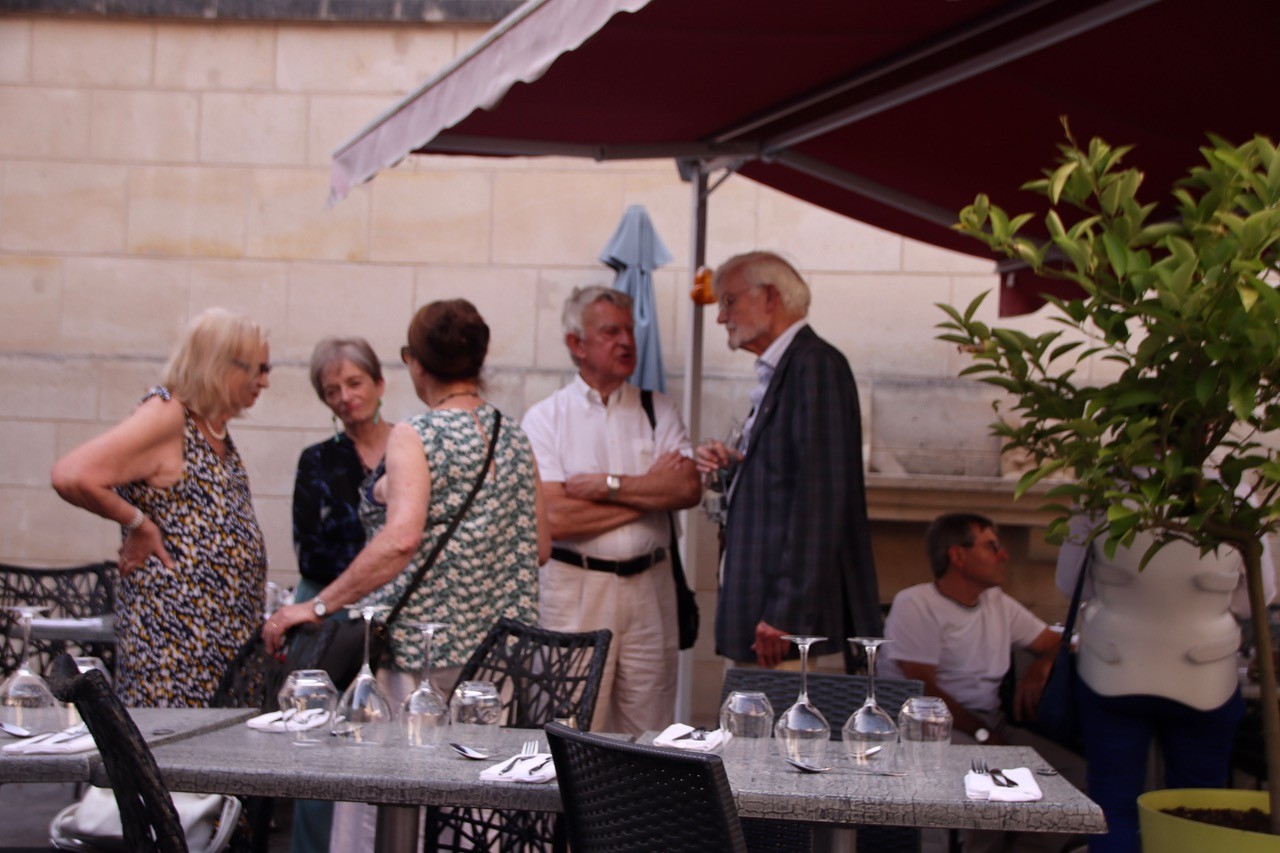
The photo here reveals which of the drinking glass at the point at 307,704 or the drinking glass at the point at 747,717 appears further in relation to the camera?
the drinking glass at the point at 307,704

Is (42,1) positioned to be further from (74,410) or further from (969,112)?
(969,112)

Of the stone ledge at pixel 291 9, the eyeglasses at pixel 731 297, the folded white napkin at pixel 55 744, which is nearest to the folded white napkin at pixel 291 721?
the folded white napkin at pixel 55 744

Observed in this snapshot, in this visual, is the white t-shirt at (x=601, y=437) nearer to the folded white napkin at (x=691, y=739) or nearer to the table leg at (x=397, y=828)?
the folded white napkin at (x=691, y=739)

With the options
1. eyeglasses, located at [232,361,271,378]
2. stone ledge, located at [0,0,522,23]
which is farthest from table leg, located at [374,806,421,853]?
stone ledge, located at [0,0,522,23]

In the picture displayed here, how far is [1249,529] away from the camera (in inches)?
127

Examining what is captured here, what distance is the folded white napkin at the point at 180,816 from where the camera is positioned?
130 inches

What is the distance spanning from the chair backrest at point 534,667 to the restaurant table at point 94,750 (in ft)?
2.20

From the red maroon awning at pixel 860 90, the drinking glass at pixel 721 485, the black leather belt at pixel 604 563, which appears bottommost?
the black leather belt at pixel 604 563

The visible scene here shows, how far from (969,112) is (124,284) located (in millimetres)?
4899

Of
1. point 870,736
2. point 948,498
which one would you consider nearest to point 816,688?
point 870,736

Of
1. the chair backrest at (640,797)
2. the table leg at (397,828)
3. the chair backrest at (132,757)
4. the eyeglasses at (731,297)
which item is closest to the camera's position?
the chair backrest at (640,797)

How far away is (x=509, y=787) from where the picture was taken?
2766 millimetres

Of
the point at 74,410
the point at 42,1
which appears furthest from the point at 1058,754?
the point at 42,1

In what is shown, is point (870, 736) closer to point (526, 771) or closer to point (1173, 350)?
point (526, 771)
